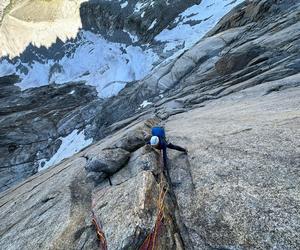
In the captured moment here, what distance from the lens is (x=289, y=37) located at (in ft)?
84.9

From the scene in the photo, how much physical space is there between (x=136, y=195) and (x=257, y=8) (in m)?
33.1

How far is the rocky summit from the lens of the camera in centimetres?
826

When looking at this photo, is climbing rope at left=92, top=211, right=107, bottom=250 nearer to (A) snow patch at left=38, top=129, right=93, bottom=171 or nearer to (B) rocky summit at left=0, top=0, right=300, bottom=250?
(B) rocky summit at left=0, top=0, right=300, bottom=250

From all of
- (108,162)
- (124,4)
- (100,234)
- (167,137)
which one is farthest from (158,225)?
(124,4)

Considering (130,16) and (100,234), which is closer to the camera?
(100,234)

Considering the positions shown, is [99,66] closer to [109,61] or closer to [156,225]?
[109,61]

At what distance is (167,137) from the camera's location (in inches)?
635

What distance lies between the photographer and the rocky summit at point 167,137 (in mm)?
8258

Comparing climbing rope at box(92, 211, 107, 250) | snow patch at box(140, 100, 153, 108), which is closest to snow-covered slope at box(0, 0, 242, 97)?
snow patch at box(140, 100, 153, 108)

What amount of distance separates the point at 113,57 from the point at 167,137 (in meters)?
48.3

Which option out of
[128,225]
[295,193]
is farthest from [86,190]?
[295,193]

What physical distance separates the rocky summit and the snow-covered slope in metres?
0.31

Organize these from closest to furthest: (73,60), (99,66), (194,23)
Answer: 1. (194,23)
2. (99,66)
3. (73,60)

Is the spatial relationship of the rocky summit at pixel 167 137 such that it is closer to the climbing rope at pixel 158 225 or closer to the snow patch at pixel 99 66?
the climbing rope at pixel 158 225
